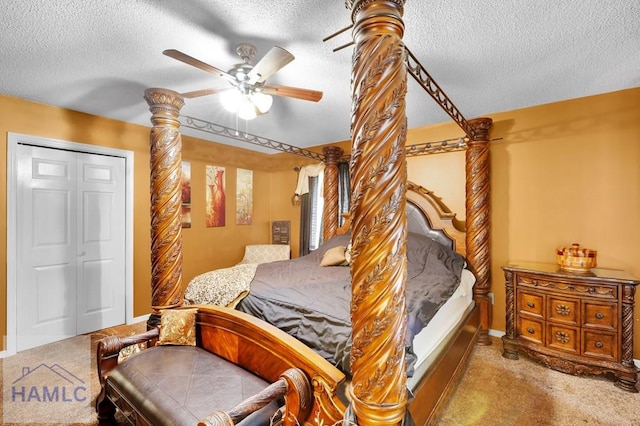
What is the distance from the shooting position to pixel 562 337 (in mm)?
2438

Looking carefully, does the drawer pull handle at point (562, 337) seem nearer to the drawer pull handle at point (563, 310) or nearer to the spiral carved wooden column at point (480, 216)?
the drawer pull handle at point (563, 310)

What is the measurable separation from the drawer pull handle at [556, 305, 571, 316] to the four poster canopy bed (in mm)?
646

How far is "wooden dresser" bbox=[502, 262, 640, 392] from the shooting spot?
2.22 metres

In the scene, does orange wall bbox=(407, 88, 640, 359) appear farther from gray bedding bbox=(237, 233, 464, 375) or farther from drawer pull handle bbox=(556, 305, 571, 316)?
gray bedding bbox=(237, 233, 464, 375)

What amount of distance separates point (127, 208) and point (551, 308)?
467 centimetres

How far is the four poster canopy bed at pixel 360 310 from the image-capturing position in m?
1.00

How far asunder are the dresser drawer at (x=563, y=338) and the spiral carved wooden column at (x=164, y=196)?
3236 mm

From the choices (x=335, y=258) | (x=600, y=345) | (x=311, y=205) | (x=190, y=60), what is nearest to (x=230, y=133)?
(x=190, y=60)

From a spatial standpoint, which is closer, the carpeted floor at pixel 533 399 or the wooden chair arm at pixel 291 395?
the wooden chair arm at pixel 291 395

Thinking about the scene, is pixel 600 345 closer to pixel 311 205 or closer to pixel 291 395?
pixel 291 395

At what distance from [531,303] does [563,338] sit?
33 centimetres

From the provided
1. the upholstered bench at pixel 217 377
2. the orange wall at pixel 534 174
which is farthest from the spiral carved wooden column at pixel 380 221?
the orange wall at pixel 534 174

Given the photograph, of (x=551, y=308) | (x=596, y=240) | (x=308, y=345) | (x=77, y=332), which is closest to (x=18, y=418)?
(x=77, y=332)

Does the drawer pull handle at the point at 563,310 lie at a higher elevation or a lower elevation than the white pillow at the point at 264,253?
lower
